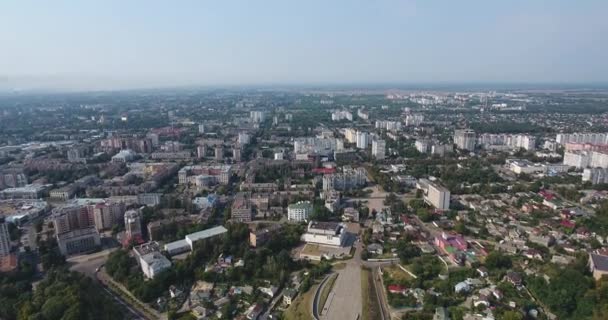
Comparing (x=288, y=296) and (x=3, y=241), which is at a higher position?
(x=3, y=241)

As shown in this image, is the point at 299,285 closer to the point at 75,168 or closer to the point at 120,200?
the point at 120,200

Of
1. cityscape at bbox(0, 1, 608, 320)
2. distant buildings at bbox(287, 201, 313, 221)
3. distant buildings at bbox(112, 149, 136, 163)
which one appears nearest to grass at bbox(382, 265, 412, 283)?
cityscape at bbox(0, 1, 608, 320)

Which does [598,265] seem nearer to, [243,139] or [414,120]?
[243,139]

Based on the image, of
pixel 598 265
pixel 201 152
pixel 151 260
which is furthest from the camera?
pixel 201 152

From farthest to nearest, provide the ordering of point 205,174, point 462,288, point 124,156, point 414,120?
point 414,120 → point 124,156 → point 205,174 → point 462,288

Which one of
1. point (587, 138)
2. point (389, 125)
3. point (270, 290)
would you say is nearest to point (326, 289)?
point (270, 290)

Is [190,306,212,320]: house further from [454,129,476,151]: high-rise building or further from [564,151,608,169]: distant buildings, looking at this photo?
[454,129,476,151]: high-rise building

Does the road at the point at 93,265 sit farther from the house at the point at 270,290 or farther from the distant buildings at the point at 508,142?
the distant buildings at the point at 508,142
